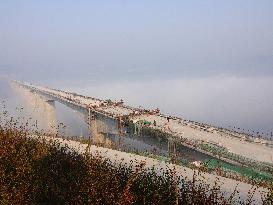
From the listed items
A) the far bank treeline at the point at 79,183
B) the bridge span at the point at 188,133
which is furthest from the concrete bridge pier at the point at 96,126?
the far bank treeline at the point at 79,183

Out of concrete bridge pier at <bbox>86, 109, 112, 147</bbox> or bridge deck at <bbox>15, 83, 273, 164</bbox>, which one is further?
concrete bridge pier at <bbox>86, 109, 112, 147</bbox>

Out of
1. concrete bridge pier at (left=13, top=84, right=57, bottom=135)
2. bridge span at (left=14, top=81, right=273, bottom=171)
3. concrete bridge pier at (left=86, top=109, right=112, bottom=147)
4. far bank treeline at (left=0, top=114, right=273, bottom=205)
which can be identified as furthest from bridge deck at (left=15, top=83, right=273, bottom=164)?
concrete bridge pier at (left=13, top=84, right=57, bottom=135)

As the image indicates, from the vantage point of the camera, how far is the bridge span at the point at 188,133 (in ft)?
102

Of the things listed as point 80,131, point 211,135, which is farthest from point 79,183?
point 80,131

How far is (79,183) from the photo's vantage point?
23.6 feet

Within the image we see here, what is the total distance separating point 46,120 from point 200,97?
4153 inches

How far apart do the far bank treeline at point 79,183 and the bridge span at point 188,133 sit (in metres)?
11.9

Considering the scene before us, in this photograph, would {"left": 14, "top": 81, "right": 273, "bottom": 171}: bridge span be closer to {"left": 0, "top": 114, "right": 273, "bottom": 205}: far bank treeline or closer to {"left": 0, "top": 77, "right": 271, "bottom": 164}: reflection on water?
{"left": 0, "top": 77, "right": 271, "bottom": 164}: reflection on water

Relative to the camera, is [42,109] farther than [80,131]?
Yes

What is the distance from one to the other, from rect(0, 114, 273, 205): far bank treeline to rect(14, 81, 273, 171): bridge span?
11.9m

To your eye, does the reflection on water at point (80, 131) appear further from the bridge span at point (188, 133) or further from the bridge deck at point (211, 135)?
the bridge deck at point (211, 135)

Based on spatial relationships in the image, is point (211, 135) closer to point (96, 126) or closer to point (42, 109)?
point (96, 126)

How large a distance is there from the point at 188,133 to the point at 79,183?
33.1 metres

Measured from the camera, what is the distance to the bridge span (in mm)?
31188
